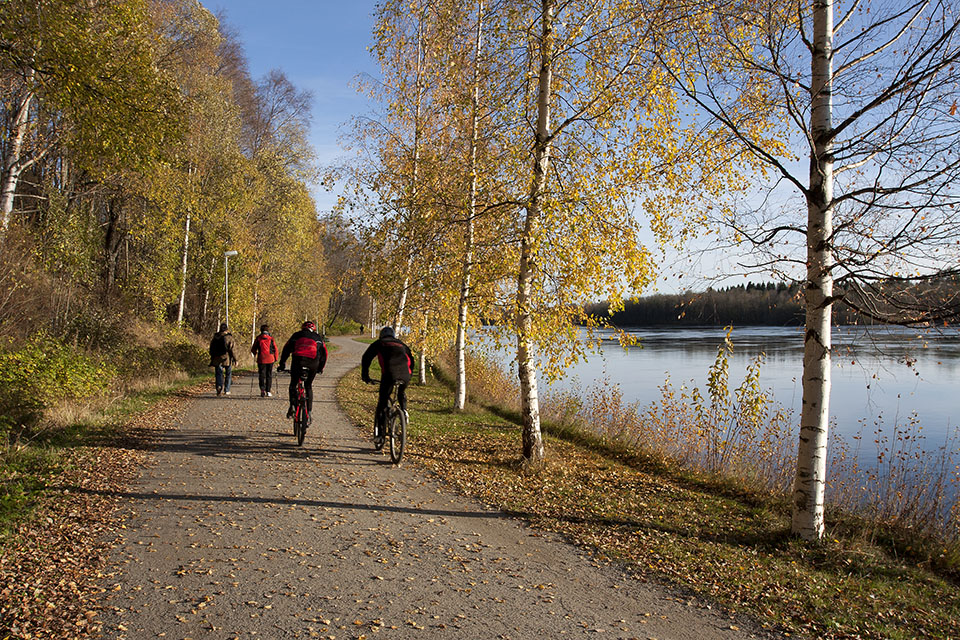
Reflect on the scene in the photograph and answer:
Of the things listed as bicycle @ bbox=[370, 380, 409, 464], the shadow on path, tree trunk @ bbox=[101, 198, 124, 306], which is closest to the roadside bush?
the shadow on path

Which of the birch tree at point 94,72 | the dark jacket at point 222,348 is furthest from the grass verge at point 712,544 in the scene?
the dark jacket at point 222,348

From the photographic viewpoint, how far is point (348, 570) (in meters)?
4.95

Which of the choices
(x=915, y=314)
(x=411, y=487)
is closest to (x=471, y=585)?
(x=411, y=487)

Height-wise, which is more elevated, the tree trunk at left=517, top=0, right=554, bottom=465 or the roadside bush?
the tree trunk at left=517, top=0, right=554, bottom=465

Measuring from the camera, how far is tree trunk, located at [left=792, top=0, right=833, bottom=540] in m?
6.31

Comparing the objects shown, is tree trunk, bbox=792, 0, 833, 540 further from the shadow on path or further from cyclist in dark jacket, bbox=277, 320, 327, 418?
cyclist in dark jacket, bbox=277, 320, 327, 418

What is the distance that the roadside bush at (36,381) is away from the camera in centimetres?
925

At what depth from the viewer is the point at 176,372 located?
1897 centimetres

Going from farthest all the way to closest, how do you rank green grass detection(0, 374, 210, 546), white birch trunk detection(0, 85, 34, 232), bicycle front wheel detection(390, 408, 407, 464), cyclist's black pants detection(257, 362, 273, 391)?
cyclist's black pants detection(257, 362, 273, 391) → white birch trunk detection(0, 85, 34, 232) → bicycle front wheel detection(390, 408, 407, 464) → green grass detection(0, 374, 210, 546)

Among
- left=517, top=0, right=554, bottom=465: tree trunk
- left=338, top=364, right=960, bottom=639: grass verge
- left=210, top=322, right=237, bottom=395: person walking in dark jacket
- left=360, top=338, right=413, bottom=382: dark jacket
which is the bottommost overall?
left=338, top=364, right=960, bottom=639: grass verge

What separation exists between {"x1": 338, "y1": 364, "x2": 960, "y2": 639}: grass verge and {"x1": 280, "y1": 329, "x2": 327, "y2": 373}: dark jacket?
2.22 m

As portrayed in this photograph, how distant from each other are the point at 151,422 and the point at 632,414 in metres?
9.76

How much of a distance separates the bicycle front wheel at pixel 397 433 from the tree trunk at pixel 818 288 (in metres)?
5.14

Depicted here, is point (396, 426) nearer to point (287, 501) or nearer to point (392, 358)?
point (392, 358)
